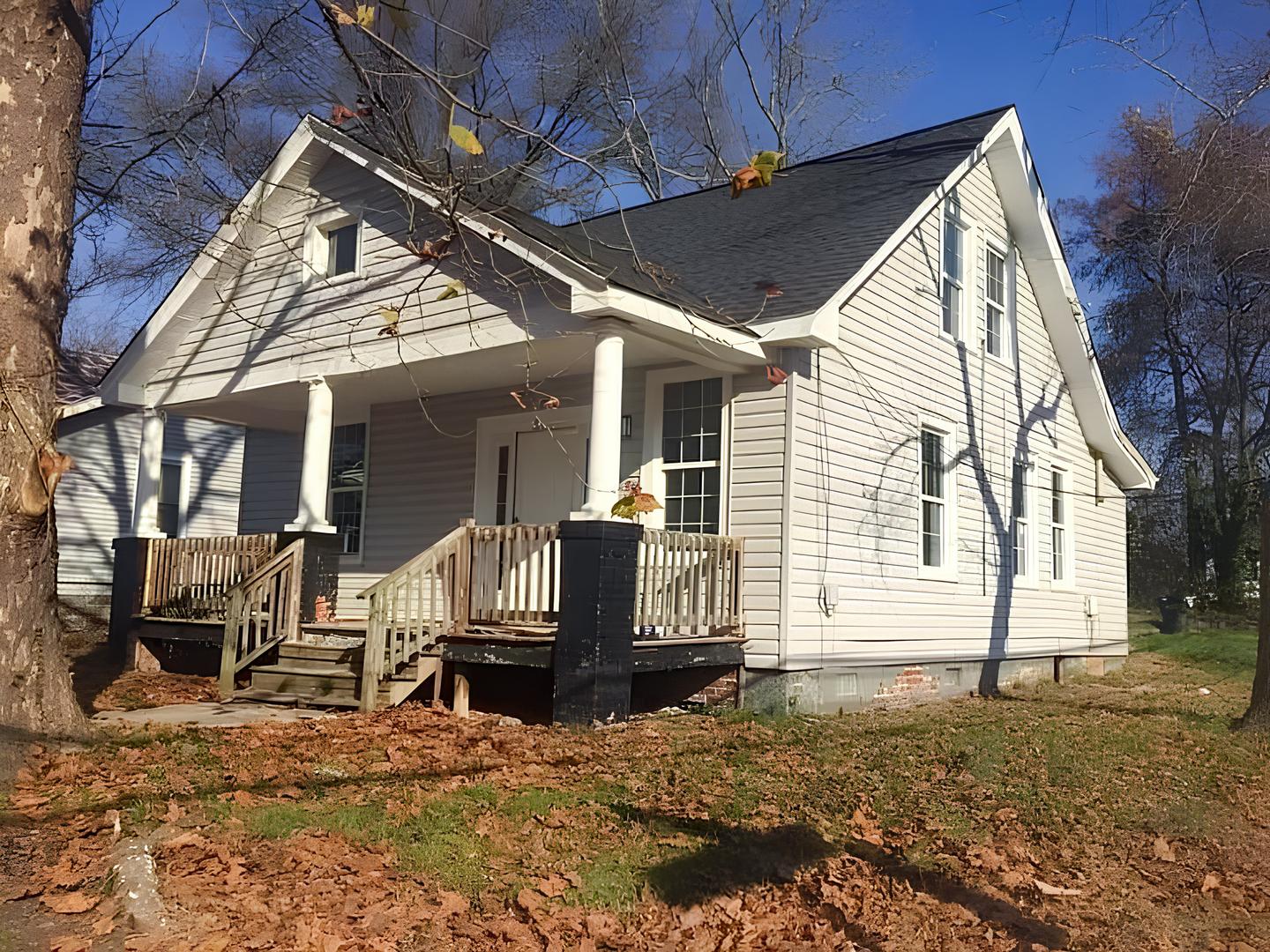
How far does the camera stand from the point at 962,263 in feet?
46.4

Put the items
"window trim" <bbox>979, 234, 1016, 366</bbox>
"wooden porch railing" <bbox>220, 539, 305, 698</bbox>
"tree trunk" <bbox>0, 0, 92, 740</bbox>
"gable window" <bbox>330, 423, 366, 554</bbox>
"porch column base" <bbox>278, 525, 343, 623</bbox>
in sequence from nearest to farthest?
1. "tree trunk" <bbox>0, 0, 92, 740</bbox>
2. "wooden porch railing" <bbox>220, 539, 305, 698</bbox>
3. "porch column base" <bbox>278, 525, 343, 623</bbox>
4. "gable window" <bbox>330, 423, 366, 554</bbox>
5. "window trim" <bbox>979, 234, 1016, 366</bbox>

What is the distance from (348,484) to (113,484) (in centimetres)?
1128

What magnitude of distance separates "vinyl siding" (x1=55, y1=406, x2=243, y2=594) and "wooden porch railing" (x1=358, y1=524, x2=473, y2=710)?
14.7 metres

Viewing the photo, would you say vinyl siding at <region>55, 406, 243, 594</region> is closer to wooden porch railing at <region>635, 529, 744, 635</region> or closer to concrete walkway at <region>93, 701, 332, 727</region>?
concrete walkway at <region>93, 701, 332, 727</region>

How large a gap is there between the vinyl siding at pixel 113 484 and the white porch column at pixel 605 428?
15702 mm

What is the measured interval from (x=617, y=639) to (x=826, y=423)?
10.9 ft

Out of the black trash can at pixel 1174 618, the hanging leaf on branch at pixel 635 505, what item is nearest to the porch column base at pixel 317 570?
the hanging leaf on branch at pixel 635 505

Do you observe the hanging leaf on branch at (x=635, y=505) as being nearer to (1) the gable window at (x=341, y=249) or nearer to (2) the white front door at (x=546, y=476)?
(2) the white front door at (x=546, y=476)

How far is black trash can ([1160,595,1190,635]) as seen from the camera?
85.1 ft

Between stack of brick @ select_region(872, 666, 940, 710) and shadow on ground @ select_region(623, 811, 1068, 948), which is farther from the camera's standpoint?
stack of brick @ select_region(872, 666, 940, 710)

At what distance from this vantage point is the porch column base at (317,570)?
11.3 meters

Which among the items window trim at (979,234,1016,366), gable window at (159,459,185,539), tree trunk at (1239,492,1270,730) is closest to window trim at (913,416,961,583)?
window trim at (979,234,1016,366)

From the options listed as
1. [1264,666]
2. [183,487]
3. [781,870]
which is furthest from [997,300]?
[183,487]

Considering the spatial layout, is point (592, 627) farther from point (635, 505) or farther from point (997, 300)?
point (997, 300)
